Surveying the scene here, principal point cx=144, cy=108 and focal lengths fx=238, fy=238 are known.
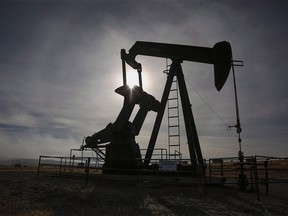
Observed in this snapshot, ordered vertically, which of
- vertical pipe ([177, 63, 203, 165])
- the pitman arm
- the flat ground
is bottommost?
the flat ground

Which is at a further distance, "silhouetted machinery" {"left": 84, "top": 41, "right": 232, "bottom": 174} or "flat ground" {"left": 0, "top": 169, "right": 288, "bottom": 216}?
"silhouetted machinery" {"left": 84, "top": 41, "right": 232, "bottom": 174}

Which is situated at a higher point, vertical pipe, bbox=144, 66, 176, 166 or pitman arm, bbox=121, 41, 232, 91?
pitman arm, bbox=121, 41, 232, 91

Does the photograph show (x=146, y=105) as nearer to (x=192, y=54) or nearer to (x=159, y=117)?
(x=159, y=117)

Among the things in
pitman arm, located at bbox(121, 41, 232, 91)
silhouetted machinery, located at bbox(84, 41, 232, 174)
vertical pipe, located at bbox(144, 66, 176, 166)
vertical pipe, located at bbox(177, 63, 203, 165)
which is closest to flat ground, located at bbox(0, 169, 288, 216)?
vertical pipe, located at bbox(177, 63, 203, 165)

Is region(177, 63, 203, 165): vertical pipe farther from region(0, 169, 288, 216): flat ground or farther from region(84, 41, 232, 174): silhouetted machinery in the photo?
region(0, 169, 288, 216): flat ground

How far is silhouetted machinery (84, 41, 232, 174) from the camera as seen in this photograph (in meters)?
10.5

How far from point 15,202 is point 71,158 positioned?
276 inches

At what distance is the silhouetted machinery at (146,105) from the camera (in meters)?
10.5

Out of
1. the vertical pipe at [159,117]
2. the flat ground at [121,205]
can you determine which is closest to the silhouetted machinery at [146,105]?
the vertical pipe at [159,117]

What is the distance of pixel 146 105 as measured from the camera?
42.4ft

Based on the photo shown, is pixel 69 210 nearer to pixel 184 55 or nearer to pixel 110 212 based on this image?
pixel 110 212

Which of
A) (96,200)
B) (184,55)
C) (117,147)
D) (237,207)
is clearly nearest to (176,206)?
(237,207)

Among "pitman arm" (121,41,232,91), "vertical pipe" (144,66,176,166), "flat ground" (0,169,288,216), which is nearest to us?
"flat ground" (0,169,288,216)

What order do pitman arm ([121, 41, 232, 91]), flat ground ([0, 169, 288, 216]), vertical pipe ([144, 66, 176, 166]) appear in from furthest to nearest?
vertical pipe ([144, 66, 176, 166]) → pitman arm ([121, 41, 232, 91]) → flat ground ([0, 169, 288, 216])
